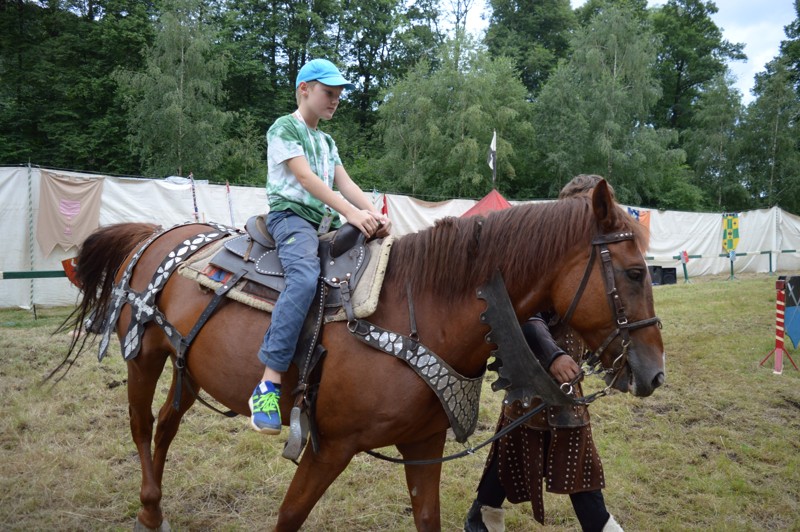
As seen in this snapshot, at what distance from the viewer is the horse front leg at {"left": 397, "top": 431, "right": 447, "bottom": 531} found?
2.30 meters

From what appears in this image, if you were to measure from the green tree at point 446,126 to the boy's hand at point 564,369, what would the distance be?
2034 cm

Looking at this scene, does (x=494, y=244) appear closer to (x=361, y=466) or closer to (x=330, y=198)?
(x=330, y=198)

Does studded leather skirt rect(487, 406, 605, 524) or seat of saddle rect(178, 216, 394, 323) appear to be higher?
seat of saddle rect(178, 216, 394, 323)

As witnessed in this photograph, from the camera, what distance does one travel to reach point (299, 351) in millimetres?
2117

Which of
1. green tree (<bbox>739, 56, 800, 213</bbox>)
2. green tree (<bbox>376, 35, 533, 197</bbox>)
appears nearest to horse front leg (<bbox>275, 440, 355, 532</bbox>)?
green tree (<bbox>376, 35, 533, 197</bbox>)

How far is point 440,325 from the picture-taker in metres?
2.03

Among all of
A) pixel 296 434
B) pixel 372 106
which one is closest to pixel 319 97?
pixel 296 434

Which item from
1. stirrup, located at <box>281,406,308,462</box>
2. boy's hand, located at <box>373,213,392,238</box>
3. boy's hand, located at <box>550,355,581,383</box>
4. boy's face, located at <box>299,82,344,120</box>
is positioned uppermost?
boy's face, located at <box>299,82,344,120</box>

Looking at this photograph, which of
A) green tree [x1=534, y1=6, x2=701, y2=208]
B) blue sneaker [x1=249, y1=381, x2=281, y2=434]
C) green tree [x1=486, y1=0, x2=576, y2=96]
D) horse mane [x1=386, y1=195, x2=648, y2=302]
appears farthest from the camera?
green tree [x1=486, y1=0, x2=576, y2=96]

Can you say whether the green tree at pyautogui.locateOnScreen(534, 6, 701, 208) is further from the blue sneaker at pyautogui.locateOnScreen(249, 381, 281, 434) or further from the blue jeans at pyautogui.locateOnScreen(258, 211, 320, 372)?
the blue sneaker at pyautogui.locateOnScreen(249, 381, 281, 434)

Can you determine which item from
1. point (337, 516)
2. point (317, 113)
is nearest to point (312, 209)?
point (317, 113)

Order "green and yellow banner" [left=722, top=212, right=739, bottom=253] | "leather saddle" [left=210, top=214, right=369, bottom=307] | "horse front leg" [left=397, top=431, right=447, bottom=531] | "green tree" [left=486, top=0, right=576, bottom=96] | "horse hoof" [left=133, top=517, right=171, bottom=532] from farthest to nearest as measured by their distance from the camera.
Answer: "green tree" [left=486, top=0, right=576, bottom=96] < "green and yellow banner" [left=722, top=212, right=739, bottom=253] < "horse hoof" [left=133, top=517, right=171, bottom=532] < "horse front leg" [left=397, top=431, right=447, bottom=531] < "leather saddle" [left=210, top=214, right=369, bottom=307]

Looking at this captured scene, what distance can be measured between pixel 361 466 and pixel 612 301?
2732 millimetres

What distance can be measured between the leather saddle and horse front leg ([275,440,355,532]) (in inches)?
24.5
